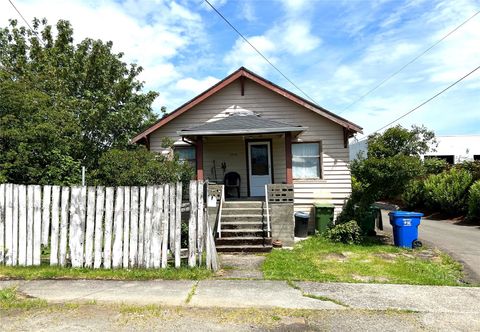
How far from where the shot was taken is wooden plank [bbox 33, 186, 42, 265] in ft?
23.2

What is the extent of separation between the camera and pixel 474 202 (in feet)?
50.4

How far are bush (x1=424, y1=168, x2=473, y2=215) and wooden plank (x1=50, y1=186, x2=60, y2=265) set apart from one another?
17008 mm

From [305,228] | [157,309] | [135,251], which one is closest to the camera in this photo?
[157,309]

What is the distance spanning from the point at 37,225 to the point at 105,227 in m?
1.38

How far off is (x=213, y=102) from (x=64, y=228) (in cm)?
821

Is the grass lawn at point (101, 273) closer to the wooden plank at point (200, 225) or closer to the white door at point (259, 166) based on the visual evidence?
the wooden plank at point (200, 225)

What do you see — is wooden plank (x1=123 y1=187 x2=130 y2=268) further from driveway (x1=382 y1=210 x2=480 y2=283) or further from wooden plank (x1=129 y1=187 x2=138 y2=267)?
driveway (x1=382 y1=210 x2=480 y2=283)

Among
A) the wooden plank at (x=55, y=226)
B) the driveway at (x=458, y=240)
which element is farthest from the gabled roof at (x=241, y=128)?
the driveway at (x=458, y=240)

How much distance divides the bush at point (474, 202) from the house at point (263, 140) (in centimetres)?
637

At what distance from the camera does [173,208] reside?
7004 mm

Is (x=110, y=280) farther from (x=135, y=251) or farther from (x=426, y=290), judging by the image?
(x=426, y=290)

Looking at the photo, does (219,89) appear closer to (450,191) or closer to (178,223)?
(178,223)

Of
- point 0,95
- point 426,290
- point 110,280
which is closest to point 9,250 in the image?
point 110,280

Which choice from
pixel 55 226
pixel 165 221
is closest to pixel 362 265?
pixel 165 221
